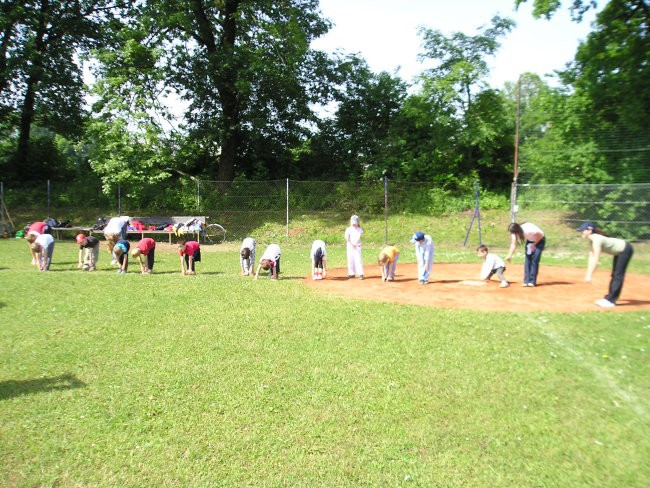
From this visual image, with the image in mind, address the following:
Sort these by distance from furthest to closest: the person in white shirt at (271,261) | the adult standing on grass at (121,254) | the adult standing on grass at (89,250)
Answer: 1. the adult standing on grass at (89,250)
2. the adult standing on grass at (121,254)
3. the person in white shirt at (271,261)

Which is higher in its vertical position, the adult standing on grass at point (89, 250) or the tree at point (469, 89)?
the tree at point (469, 89)

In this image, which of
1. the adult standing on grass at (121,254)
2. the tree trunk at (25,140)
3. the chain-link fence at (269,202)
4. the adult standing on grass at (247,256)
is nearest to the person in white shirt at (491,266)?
the adult standing on grass at (247,256)

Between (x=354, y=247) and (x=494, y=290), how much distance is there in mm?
3649

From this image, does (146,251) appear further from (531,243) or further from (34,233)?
(531,243)

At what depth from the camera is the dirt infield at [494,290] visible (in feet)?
32.2

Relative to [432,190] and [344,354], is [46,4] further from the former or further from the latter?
[344,354]

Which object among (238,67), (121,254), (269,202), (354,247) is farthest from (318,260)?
(238,67)

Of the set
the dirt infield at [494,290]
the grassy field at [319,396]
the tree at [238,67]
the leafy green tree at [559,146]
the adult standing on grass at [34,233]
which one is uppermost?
the tree at [238,67]

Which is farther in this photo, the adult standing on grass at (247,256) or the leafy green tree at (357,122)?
the leafy green tree at (357,122)

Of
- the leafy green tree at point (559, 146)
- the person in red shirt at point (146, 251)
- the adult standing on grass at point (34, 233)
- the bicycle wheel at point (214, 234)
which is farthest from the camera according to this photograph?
the bicycle wheel at point (214, 234)

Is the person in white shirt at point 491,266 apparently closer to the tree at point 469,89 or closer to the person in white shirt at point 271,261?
the person in white shirt at point 271,261

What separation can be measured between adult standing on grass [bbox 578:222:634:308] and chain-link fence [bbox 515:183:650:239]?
27.9 ft

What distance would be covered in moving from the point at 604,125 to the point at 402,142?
400 inches

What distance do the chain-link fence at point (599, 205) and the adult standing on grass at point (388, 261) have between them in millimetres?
8701
